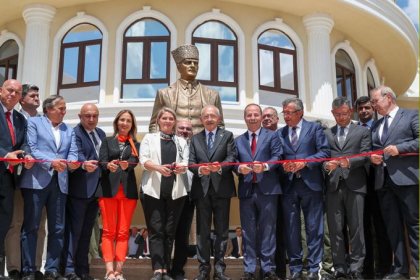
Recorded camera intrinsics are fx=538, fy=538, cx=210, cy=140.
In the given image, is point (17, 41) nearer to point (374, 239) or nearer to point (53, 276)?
point (53, 276)

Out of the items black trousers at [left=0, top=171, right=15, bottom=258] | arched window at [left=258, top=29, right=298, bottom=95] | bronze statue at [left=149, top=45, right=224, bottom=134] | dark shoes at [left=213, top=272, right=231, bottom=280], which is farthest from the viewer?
arched window at [left=258, top=29, right=298, bottom=95]

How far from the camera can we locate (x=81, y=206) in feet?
19.5

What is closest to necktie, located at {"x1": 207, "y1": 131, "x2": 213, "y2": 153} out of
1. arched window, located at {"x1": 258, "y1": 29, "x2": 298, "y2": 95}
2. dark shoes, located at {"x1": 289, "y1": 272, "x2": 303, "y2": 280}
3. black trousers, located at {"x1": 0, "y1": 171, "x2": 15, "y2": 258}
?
dark shoes, located at {"x1": 289, "y1": 272, "x2": 303, "y2": 280}

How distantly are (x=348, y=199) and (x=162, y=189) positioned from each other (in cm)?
203

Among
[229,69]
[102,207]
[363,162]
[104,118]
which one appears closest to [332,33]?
[229,69]

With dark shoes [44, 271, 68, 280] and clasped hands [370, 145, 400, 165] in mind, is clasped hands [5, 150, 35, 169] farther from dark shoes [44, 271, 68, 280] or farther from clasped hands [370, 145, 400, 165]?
clasped hands [370, 145, 400, 165]

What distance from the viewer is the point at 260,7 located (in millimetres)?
13625

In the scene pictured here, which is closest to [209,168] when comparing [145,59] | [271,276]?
[271,276]

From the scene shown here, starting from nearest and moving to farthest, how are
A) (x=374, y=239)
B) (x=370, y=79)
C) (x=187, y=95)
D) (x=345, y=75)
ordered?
(x=374, y=239), (x=187, y=95), (x=345, y=75), (x=370, y=79)

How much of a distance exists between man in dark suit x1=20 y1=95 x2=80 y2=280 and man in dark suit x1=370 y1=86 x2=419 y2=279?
3355mm

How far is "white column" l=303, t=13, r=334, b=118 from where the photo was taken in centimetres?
1335

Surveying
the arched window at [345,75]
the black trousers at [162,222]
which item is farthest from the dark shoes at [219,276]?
the arched window at [345,75]

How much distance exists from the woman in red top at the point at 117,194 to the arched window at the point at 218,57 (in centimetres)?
696

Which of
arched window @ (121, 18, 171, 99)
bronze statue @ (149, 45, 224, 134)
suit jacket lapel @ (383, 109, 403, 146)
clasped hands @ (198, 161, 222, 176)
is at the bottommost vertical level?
clasped hands @ (198, 161, 222, 176)
